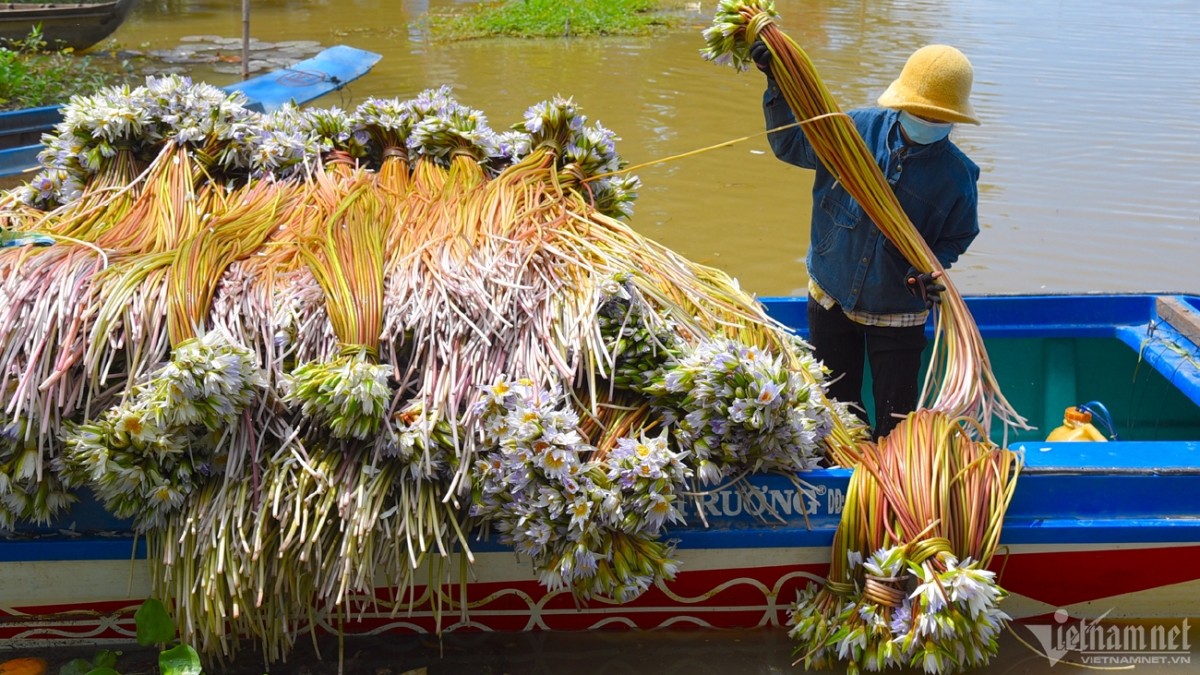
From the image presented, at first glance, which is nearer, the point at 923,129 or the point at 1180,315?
the point at 923,129

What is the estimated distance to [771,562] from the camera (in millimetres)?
2869

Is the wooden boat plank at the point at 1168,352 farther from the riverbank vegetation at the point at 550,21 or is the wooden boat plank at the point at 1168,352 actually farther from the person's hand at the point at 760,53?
the riverbank vegetation at the point at 550,21

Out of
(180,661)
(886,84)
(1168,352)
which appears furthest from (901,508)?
(886,84)

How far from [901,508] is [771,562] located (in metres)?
0.43

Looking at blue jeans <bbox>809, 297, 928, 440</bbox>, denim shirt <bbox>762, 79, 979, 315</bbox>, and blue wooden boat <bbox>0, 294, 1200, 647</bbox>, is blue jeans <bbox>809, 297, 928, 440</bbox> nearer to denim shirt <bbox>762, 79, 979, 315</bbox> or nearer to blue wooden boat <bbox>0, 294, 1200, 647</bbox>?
denim shirt <bbox>762, 79, 979, 315</bbox>

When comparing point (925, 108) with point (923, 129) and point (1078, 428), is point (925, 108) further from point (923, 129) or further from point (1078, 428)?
point (1078, 428)

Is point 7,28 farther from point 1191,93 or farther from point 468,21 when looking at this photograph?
point 1191,93

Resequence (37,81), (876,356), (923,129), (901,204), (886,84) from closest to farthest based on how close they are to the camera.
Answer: (923,129), (901,204), (876,356), (37,81), (886,84)

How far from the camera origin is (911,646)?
8.46 ft

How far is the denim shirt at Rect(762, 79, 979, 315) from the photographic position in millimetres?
3066

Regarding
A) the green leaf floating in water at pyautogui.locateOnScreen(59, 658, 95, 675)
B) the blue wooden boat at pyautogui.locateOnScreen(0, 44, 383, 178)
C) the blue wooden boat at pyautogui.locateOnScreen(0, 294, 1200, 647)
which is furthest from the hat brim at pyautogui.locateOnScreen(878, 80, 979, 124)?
the blue wooden boat at pyautogui.locateOnScreen(0, 44, 383, 178)

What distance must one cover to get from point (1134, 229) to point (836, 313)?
5.41 metres

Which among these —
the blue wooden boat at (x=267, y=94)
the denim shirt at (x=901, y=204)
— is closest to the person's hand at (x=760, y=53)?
the denim shirt at (x=901, y=204)

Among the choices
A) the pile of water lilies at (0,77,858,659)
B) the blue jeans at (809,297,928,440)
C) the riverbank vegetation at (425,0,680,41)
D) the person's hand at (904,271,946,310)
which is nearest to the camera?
the pile of water lilies at (0,77,858,659)
